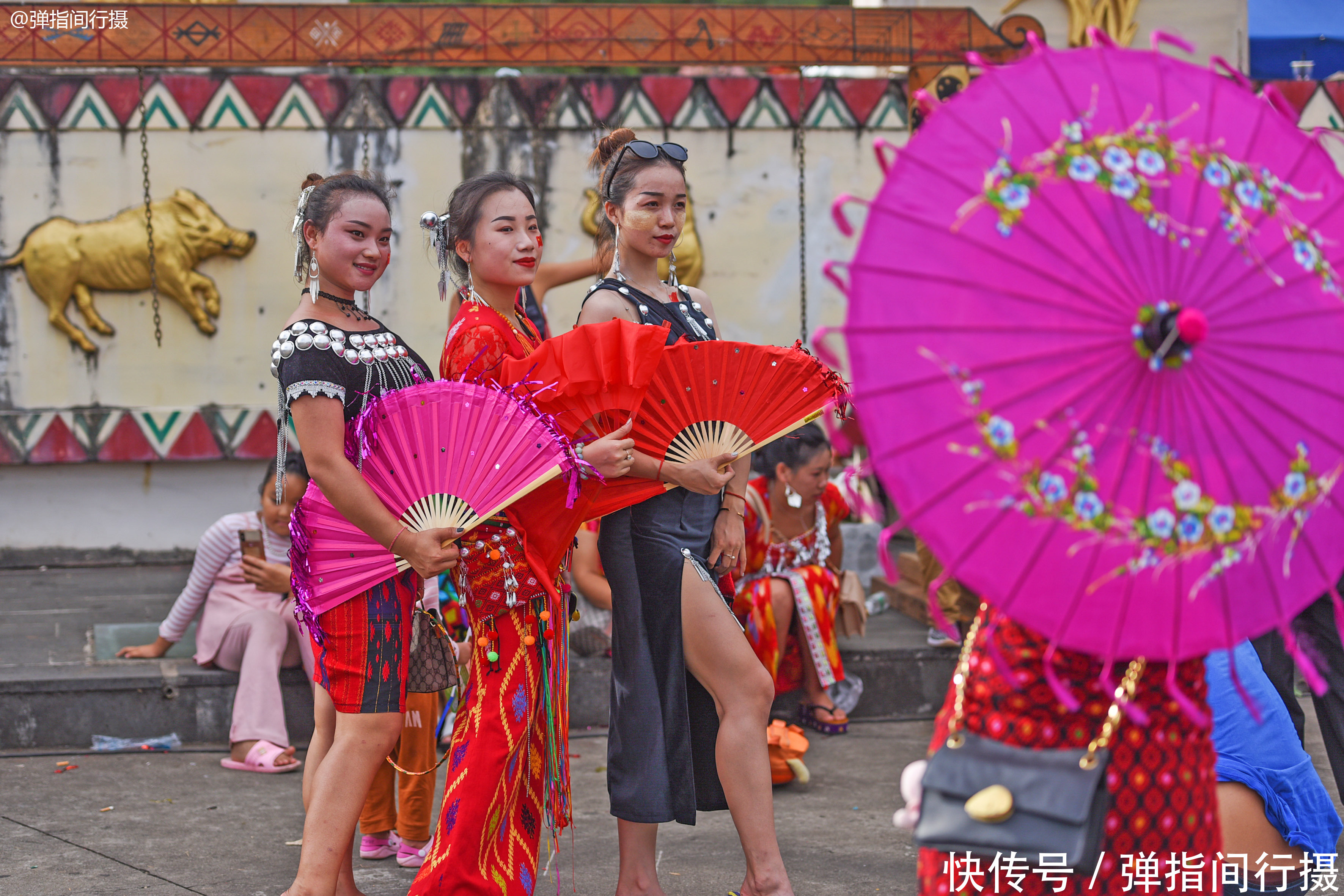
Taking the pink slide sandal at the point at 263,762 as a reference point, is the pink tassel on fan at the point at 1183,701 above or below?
above

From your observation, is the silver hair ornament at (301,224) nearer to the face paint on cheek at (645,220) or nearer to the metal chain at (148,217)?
the face paint on cheek at (645,220)

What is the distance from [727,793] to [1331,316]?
195 cm

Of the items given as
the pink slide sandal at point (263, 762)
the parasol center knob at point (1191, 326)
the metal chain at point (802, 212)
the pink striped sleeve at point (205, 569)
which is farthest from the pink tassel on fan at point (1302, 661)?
the metal chain at point (802, 212)

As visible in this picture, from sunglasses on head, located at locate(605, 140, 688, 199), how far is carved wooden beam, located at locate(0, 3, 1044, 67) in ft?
8.68

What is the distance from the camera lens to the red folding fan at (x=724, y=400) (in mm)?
3389

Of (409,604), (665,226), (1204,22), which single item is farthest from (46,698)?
(1204,22)

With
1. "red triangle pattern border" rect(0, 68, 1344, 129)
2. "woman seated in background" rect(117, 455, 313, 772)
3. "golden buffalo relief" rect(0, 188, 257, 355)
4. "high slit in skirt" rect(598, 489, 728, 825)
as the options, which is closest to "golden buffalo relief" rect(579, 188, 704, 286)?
"red triangle pattern border" rect(0, 68, 1344, 129)

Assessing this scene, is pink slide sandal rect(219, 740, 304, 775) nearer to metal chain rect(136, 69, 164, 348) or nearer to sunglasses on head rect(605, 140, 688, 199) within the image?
sunglasses on head rect(605, 140, 688, 199)

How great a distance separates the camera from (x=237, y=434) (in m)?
7.73

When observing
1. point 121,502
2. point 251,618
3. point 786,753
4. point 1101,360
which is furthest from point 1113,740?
point 121,502

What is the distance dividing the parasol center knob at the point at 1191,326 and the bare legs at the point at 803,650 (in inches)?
140

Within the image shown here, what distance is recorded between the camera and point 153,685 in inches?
203

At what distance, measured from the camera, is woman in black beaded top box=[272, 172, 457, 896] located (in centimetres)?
313

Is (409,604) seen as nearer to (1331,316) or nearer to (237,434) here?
(1331,316)
